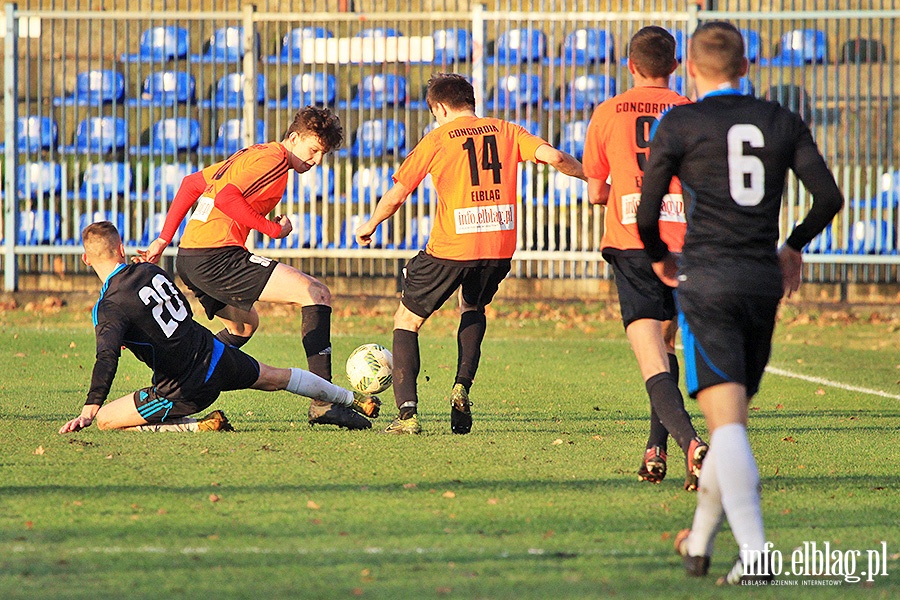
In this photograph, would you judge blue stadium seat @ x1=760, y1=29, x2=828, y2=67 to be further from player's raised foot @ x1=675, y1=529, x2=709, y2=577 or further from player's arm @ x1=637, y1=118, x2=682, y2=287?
player's raised foot @ x1=675, y1=529, x2=709, y2=577

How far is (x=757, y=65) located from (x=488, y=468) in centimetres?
1046

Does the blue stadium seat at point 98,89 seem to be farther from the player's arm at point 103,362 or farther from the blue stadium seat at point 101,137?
the player's arm at point 103,362

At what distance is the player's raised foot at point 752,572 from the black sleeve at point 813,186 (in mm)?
1102

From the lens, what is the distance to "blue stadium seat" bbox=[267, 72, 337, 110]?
16.1 meters

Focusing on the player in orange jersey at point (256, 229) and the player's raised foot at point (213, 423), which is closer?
the player's raised foot at point (213, 423)

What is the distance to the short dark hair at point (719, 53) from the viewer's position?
4578 millimetres

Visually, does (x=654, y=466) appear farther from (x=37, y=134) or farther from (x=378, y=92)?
(x=37, y=134)

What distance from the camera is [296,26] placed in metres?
16.2

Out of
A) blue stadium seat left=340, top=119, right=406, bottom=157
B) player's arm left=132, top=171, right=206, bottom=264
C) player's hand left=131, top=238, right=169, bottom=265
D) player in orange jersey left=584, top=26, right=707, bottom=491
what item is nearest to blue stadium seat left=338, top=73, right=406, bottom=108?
blue stadium seat left=340, top=119, right=406, bottom=157

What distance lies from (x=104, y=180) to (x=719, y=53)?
12606 mm

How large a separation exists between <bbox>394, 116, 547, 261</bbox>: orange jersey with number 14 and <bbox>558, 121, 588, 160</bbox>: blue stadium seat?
8.19 metres

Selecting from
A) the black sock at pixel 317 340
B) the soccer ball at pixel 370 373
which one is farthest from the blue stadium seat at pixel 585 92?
the black sock at pixel 317 340

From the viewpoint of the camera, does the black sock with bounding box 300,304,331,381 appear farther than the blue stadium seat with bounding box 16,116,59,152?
No

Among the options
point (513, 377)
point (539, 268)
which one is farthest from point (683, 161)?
point (539, 268)
